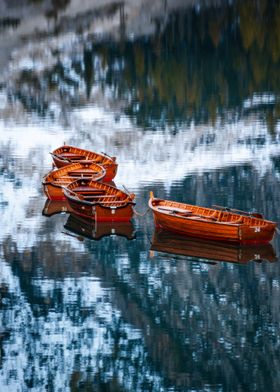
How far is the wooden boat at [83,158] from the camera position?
5753 cm

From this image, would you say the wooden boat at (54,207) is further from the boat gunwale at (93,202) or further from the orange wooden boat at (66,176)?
the boat gunwale at (93,202)

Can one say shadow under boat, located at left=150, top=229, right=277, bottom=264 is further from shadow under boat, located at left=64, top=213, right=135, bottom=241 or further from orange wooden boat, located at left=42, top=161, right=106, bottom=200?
orange wooden boat, located at left=42, top=161, right=106, bottom=200

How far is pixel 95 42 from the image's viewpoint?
11456 centimetres

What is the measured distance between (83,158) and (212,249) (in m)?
14.6

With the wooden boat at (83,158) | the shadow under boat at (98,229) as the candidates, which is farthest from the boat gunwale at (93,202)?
the wooden boat at (83,158)

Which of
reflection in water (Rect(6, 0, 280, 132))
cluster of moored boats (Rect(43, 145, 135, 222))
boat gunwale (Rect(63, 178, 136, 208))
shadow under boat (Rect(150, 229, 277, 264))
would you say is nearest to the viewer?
shadow under boat (Rect(150, 229, 277, 264))

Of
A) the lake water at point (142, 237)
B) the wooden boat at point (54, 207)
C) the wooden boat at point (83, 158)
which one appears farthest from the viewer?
the wooden boat at point (83, 158)

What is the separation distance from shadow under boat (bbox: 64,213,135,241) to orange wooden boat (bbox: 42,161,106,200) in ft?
10.5

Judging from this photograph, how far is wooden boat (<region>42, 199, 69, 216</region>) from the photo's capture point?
174 feet

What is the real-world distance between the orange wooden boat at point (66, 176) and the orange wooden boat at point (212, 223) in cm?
626

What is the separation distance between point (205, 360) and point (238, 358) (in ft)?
3.28

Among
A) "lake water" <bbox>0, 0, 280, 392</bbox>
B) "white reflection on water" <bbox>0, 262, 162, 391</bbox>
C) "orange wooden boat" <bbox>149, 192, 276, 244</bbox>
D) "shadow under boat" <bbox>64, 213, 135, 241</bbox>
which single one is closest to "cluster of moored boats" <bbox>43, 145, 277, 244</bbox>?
"orange wooden boat" <bbox>149, 192, 276, 244</bbox>

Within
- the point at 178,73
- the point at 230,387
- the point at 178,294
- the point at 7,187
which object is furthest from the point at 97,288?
the point at 178,73

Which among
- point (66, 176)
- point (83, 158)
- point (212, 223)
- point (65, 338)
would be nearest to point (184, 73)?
Result: point (83, 158)
